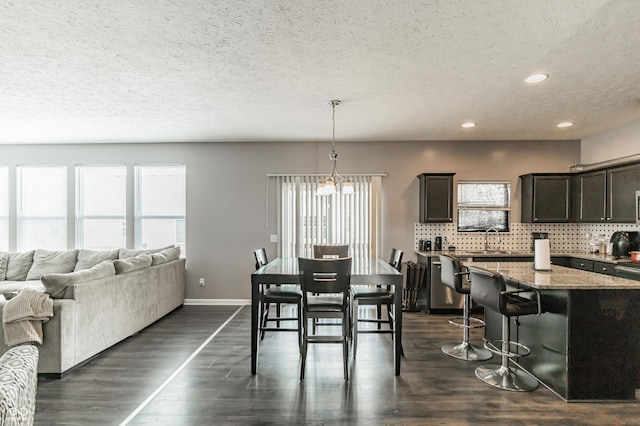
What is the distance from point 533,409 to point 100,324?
3852 millimetres

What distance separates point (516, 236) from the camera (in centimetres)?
548

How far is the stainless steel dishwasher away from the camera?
493 cm

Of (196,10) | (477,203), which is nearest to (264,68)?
(196,10)

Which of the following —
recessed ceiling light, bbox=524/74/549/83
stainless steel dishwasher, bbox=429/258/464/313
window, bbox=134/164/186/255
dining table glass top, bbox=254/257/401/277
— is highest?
recessed ceiling light, bbox=524/74/549/83

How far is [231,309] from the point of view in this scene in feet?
17.3

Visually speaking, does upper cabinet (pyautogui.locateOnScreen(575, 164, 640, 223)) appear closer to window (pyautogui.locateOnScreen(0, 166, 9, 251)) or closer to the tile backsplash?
the tile backsplash

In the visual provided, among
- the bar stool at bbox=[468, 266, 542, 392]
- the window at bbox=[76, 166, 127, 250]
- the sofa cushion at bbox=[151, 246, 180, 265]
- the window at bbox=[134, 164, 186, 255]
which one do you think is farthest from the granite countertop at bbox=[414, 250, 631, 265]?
the window at bbox=[76, 166, 127, 250]

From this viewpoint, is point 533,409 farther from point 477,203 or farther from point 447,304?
point 477,203

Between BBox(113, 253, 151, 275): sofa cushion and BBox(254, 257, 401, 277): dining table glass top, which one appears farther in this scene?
BBox(113, 253, 151, 275): sofa cushion

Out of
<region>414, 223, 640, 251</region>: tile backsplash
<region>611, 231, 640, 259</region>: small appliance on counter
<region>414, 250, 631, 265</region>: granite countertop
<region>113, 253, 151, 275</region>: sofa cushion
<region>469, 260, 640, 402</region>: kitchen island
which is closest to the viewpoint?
<region>469, 260, 640, 402</region>: kitchen island

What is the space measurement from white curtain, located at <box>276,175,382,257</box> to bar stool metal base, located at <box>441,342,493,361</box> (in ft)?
6.96

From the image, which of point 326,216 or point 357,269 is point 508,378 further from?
point 326,216

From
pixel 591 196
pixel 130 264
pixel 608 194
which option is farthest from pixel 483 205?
pixel 130 264

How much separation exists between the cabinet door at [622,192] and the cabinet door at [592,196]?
97 mm
